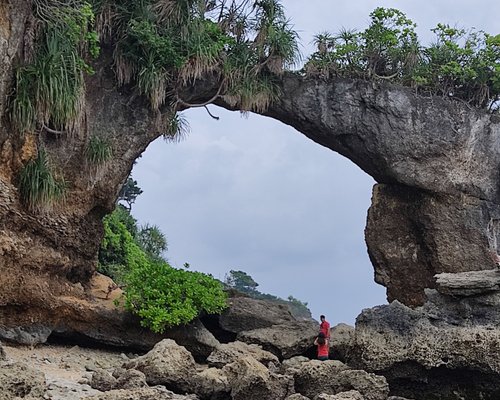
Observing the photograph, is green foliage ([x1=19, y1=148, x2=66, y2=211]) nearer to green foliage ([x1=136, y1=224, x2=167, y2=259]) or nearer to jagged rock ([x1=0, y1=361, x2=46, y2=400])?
jagged rock ([x1=0, y1=361, x2=46, y2=400])

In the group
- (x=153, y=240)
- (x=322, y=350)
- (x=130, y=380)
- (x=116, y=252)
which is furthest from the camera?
(x=153, y=240)

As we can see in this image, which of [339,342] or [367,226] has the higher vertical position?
[367,226]

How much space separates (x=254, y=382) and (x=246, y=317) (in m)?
5.00

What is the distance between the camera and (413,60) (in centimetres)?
1470

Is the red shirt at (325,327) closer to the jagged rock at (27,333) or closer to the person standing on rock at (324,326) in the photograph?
the person standing on rock at (324,326)

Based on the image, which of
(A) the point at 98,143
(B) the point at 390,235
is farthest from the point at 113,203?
(B) the point at 390,235

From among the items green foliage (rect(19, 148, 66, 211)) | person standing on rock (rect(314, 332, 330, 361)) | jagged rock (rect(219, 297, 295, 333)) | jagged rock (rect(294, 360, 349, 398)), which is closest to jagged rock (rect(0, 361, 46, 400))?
jagged rock (rect(294, 360, 349, 398))

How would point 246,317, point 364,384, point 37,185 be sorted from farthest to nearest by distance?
1. point 246,317
2. point 37,185
3. point 364,384

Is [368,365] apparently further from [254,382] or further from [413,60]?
[413,60]

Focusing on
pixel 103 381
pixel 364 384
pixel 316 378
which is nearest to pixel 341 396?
→ pixel 364 384

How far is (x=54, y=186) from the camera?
10.5 meters

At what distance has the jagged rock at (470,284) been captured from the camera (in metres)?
9.27

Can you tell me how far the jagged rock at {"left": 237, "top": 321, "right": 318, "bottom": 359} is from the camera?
39.2 feet

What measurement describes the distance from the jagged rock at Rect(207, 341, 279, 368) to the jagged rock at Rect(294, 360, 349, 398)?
1133mm
